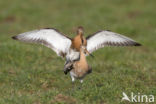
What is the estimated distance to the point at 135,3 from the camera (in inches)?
802

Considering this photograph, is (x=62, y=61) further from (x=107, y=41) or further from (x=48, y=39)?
(x=107, y=41)

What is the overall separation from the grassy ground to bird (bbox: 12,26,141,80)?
74 centimetres

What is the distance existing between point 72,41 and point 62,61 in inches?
114

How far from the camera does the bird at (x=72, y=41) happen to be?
9164 millimetres

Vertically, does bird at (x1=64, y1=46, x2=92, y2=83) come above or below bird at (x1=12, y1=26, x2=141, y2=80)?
below

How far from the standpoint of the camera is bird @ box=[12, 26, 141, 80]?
9.16 metres

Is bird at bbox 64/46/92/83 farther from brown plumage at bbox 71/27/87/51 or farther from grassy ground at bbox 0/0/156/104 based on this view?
grassy ground at bbox 0/0/156/104

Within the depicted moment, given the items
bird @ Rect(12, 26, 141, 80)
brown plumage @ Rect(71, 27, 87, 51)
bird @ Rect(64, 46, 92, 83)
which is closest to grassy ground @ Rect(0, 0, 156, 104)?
bird @ Rect(64, 46, 92, 83)

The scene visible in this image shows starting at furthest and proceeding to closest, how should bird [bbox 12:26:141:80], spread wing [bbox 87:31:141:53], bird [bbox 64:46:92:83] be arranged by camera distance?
spread wing [bbox 87:31:141:53], bird [bbox 12:26:141:80], bird [bbox 64:46:92:83]

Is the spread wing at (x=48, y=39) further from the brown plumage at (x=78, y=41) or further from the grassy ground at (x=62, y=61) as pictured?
the grassy ground at (x=62, y=61)

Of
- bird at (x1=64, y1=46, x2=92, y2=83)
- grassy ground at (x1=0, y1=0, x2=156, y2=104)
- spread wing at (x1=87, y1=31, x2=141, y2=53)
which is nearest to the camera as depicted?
grassy ground at (x1=0, y1=0, x2=156, y2=104)

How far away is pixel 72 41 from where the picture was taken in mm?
9188

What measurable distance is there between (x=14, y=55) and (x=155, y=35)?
640cm

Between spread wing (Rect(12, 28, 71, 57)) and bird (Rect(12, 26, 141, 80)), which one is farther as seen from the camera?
spread wing (Rect(12, 28, 71, 57))
